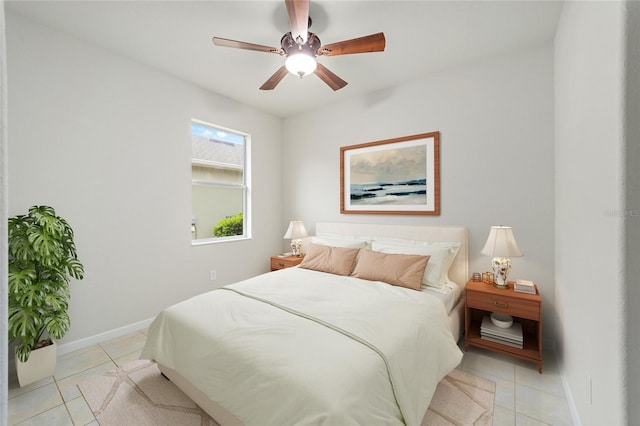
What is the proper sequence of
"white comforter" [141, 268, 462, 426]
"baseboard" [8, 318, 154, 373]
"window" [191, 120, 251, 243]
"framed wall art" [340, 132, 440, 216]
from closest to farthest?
1. "white comforter" [141, 268, 462, 426]
2. "baseboard" [8, 318, 154, 373]
3. "framed wall art" [340, 132, 440, 216]
4. "window" [191, 120, 251, 243]

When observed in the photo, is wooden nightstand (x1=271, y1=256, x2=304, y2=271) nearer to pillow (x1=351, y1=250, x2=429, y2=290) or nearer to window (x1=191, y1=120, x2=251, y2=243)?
window (x1=191, y1=120, x2=251, y2=243)

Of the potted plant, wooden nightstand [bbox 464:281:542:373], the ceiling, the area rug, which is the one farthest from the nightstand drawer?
the potted plant

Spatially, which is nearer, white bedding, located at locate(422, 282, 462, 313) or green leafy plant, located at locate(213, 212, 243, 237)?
white bedding, located at locate(422, 282, 462, 313)

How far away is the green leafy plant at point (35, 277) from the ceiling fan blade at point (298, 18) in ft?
7.44

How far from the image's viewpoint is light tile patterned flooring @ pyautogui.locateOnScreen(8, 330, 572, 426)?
1.66 meters

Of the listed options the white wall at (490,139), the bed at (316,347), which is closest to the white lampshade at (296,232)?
the white wall at (490,139)

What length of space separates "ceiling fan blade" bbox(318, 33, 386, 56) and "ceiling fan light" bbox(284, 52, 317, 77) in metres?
0.12

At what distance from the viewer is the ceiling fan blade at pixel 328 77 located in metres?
2.30

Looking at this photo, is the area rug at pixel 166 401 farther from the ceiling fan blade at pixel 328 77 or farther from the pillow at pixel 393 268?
the ceiling fan blade at pixel 328 77

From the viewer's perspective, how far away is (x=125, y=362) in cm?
228

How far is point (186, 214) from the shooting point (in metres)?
3.22

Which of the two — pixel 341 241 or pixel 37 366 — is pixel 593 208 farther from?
pixel 37 366

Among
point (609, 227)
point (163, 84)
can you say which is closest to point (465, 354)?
point (609, 227)

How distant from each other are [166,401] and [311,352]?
123 centimetres
